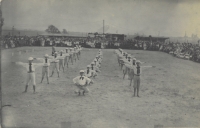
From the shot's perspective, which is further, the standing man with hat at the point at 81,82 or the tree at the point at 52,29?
the tree at the point at 52,29

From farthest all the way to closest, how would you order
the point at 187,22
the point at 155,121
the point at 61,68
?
the point at 61,68 < the point at 187,22 < the point at 155,121

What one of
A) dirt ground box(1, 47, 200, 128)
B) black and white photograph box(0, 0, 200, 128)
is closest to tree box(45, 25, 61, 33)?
black and white photograph box(0, 0, 200, 128)

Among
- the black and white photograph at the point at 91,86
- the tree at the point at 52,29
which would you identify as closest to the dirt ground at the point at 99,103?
the black and white photograph at the point at 91,86

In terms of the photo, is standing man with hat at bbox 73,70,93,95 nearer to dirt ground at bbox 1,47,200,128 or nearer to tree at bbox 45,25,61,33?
dirt ground at bbox 1,47,200,128

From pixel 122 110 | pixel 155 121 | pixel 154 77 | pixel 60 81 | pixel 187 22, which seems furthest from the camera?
pixel 154 77

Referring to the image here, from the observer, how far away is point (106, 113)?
15.7ft

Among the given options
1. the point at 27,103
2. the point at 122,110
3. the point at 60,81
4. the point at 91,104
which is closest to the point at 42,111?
the point at 27,103

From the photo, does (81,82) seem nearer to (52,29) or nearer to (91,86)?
(91,86)

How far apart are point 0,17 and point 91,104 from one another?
3235 mm

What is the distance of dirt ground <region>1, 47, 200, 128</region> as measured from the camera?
15.0 feet

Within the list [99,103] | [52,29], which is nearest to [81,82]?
[99,103]

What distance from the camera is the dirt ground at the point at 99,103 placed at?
180 inches

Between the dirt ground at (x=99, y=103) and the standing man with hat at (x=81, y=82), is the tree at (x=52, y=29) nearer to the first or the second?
the dirt ground at (x=99, y=103)

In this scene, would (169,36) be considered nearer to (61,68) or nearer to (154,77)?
(154,77)
